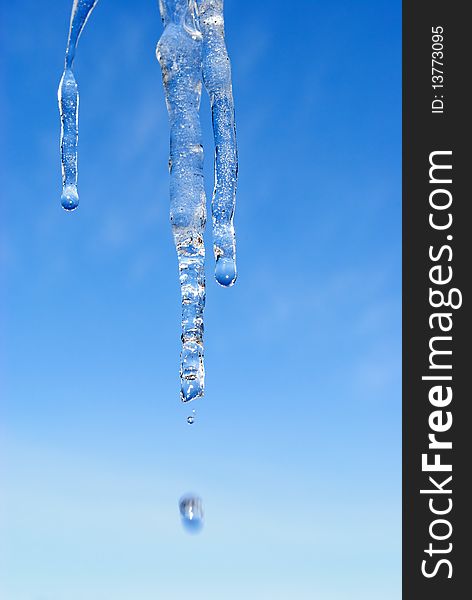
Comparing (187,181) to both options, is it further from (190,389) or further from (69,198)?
(190,389)

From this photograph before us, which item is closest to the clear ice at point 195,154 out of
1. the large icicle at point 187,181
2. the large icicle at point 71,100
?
the large icicle at point 187,181

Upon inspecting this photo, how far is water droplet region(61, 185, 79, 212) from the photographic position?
7521mm

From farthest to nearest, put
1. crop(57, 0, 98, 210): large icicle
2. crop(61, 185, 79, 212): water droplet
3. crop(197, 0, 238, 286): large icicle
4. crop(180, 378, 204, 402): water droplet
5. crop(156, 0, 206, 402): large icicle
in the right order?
crop(57, 0, 98, 210): large icicle < crop(61, 185, 79, 212): water droplet < crop(197, 0, 238, 286): large icicle < crop(156, 0, 206, 402): large icicle < crop(180, 378, 204, 402): water droplet

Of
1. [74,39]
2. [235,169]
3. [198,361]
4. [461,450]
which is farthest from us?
[461,450]

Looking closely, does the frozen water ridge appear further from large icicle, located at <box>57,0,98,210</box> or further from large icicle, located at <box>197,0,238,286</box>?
large icicle, located at <box>57,0,98,210</box>

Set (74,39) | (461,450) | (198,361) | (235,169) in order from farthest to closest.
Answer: (461,450)
(74,39)
(235,169)
(198,361)

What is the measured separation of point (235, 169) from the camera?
7.03 meters

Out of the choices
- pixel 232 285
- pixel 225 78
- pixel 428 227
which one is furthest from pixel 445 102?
pixel 232 285

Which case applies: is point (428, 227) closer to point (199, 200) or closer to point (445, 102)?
point (445, 102)

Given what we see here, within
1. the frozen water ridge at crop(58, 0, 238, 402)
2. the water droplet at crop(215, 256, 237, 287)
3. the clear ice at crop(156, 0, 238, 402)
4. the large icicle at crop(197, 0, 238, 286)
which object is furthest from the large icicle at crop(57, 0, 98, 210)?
the water droplet at crop(215, 256, 237, 287)

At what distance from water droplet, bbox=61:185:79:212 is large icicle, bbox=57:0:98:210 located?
0.20 feet

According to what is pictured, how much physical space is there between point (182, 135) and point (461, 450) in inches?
177

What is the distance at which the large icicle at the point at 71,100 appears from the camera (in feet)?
25.7

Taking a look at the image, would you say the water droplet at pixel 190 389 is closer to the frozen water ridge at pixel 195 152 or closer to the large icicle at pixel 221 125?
the frozen water ridge at pixel 195 152
